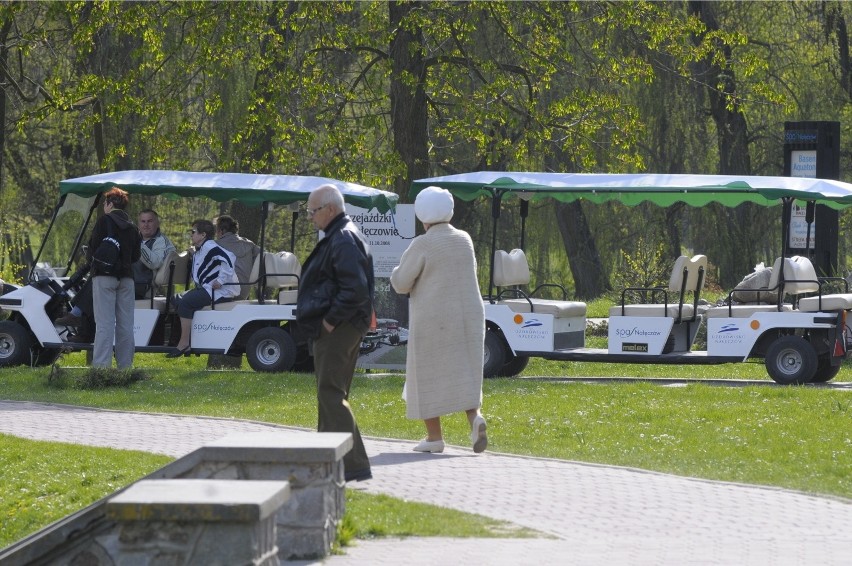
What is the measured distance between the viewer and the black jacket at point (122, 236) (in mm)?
15734

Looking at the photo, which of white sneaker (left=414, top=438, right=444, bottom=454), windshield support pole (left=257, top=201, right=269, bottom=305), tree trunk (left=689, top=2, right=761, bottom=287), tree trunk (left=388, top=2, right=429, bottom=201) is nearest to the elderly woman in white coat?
white sneaker (left=414, top=438, right=444, bottom=454)

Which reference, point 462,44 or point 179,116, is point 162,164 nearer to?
point 179,116

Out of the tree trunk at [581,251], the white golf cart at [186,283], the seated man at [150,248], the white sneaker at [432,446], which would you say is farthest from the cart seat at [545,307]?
the tree trunk at [581,251]

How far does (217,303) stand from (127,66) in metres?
8.07

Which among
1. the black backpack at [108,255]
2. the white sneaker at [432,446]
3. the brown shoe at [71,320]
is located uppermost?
the black backpack at [108,255]

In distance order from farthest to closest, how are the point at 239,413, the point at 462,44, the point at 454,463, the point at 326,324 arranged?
the point at 462,44, the point at 239,413, the point at 454,463, the point at 326,324

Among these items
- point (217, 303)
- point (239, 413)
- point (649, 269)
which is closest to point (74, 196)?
point (217, 303)

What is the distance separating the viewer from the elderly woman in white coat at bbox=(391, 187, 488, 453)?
1047 cm

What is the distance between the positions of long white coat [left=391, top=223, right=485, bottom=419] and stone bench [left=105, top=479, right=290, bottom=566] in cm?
446

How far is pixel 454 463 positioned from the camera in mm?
10320

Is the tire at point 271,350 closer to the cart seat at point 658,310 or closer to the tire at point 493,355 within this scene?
the tire at point 493,355

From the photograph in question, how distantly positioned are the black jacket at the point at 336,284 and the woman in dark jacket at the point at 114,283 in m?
7.23

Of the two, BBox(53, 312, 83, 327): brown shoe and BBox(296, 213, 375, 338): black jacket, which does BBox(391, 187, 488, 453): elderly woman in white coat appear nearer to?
BBox(296, 213, 375, 338): black jacket

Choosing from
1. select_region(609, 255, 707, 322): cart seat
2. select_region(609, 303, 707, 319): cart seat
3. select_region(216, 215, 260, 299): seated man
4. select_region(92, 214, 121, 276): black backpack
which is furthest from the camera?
select_region(216, 215, 260, 299): seated man
